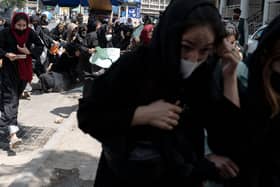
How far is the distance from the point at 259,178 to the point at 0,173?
3.29 meters

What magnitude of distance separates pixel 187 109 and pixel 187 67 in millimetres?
166

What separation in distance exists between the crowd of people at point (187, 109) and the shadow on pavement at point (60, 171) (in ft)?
8.00

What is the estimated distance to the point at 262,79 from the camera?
1.69 metres

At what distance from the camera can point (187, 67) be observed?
1.61 meters

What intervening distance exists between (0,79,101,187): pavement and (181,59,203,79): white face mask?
268cm

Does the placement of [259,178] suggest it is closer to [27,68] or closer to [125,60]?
[125,60]

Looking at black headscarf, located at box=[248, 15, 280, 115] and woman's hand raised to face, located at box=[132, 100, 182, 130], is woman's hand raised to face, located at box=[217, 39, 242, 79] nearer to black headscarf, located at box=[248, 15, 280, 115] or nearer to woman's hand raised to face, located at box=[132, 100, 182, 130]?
black headscarf, located at box=[248, 15, 280, 115]

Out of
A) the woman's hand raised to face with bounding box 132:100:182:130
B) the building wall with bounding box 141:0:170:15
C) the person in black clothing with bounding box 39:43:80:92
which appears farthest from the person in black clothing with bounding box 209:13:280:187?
the building wall with bounding box 141:0:170:15

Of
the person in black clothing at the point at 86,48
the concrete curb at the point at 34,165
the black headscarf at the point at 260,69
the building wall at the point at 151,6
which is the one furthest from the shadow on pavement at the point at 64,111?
the building wall at the point at 151,6

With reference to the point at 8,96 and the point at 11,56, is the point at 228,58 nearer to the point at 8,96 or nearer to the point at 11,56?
the point at 11,56

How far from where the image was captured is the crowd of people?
160cm

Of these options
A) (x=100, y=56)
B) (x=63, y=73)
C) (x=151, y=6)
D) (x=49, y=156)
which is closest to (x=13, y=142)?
(x=49, y=156)

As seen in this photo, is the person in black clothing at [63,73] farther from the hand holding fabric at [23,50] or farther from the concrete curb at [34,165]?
the hand holding fabric at [23,50]

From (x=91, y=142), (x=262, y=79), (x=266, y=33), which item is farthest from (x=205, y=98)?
(x=91, y=142)
